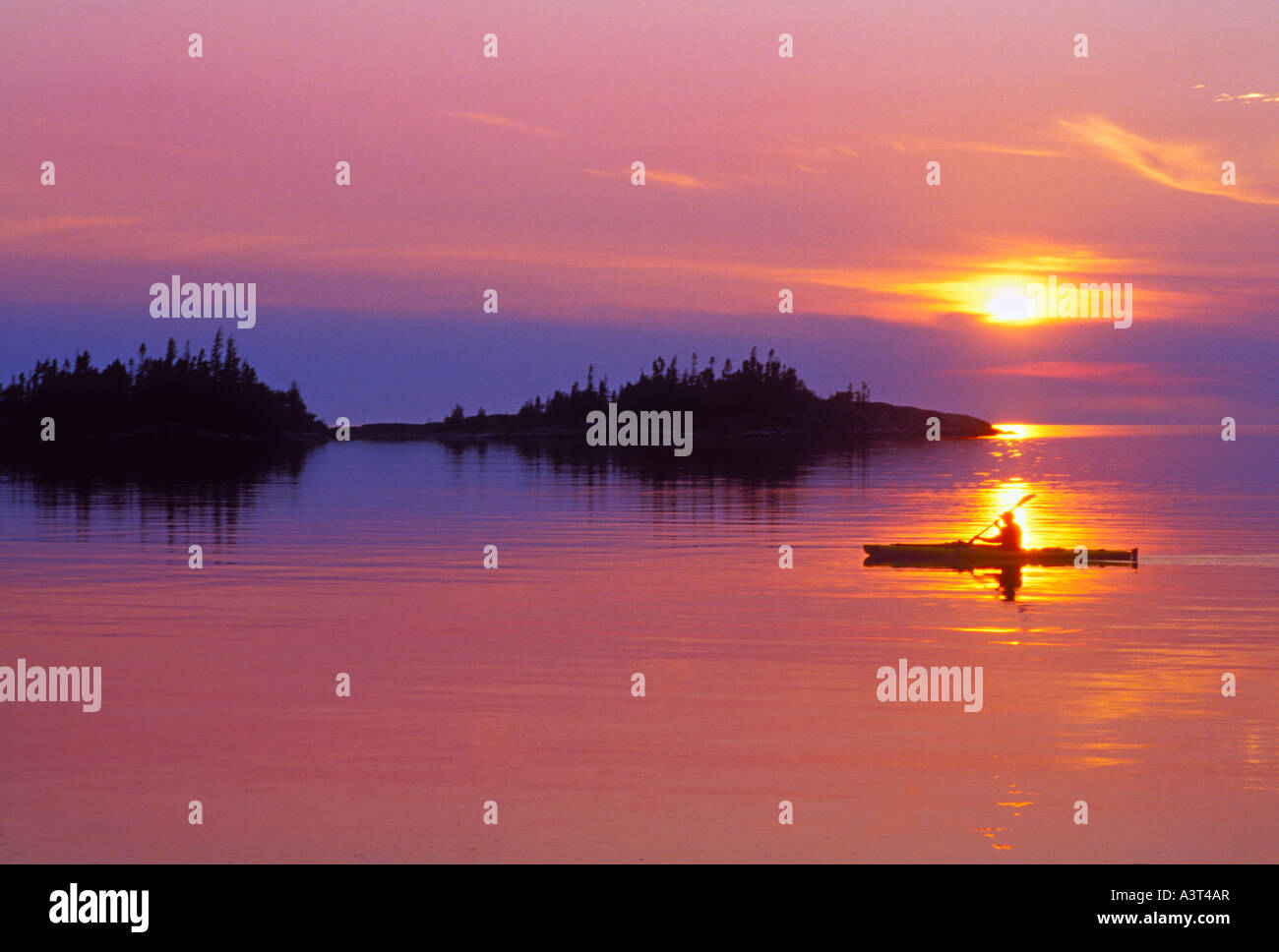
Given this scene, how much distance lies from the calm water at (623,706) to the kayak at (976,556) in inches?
25.8

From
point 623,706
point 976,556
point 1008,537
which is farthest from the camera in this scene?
point 1008,537

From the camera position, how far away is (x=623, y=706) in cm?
2745

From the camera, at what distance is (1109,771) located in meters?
22.2

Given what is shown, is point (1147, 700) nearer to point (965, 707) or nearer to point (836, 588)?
point (965, 707)

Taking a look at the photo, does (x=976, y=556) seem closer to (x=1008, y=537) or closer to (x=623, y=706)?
(x=1008, y=537)

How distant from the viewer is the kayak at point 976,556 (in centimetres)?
5156

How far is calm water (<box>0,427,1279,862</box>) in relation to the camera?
63.8 ft

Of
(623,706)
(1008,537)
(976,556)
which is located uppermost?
(1008,537)

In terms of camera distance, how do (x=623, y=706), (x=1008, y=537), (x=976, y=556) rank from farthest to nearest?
(x=1008, y=537) → (x=976, y=556) → (x=623, y=706)

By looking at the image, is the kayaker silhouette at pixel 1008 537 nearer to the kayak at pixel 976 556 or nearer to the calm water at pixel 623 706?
the kayak at pixel 976 556

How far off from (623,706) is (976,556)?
26.8 meters

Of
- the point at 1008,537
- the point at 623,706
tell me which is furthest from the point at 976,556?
the point at 623,706
